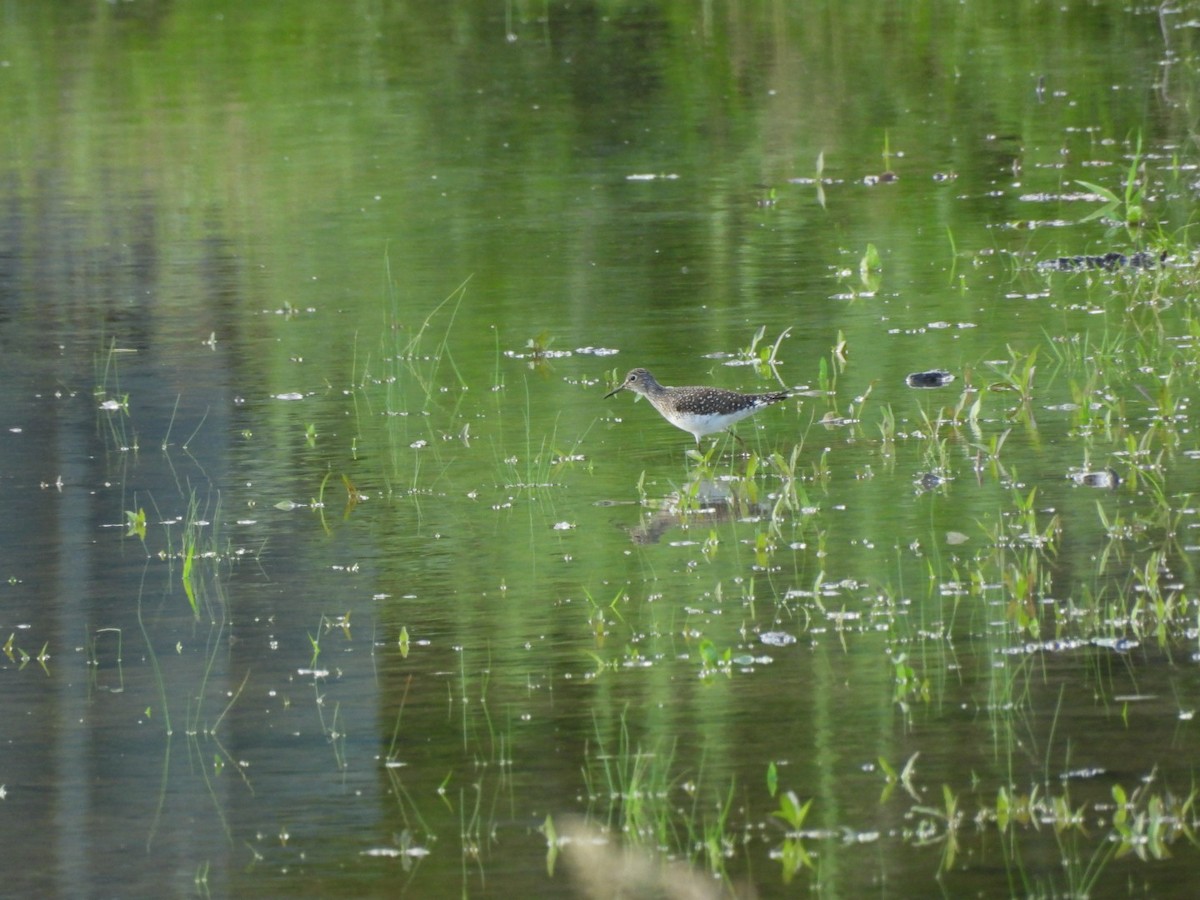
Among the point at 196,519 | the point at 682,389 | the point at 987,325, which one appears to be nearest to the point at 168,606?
the point at 196,519

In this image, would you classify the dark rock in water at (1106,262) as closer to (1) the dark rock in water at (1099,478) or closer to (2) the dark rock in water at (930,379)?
(2) the dark rock in water at (930,379)

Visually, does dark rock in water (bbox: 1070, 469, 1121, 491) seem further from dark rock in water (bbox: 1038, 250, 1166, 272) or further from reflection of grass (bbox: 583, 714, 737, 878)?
dark rock in water (bbox: 1038, 250, 1166, 272)

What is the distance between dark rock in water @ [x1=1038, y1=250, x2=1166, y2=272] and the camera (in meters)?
14.4

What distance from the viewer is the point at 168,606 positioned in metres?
9.00

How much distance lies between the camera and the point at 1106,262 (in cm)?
1449

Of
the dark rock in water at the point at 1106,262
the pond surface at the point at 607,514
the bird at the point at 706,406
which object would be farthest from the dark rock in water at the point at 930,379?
the dark rock in water at the point at 1106,262

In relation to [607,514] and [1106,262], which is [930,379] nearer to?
[607,514]

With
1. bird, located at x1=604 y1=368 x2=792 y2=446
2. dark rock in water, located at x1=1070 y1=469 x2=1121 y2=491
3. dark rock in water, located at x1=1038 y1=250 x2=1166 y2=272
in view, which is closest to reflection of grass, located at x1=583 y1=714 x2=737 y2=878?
dark rock in water, located at x1=1070 y1=469 x2=1121 y2=491

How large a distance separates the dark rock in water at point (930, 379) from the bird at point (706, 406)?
1188 mm

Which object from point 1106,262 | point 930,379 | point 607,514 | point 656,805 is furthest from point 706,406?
point 1106,262

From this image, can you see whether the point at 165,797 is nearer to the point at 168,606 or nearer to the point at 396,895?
the point at 396,895

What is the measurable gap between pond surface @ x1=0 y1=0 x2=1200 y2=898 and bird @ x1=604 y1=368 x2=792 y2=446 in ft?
0.84

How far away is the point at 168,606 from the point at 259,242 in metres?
8.57

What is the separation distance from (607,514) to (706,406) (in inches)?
38.5
